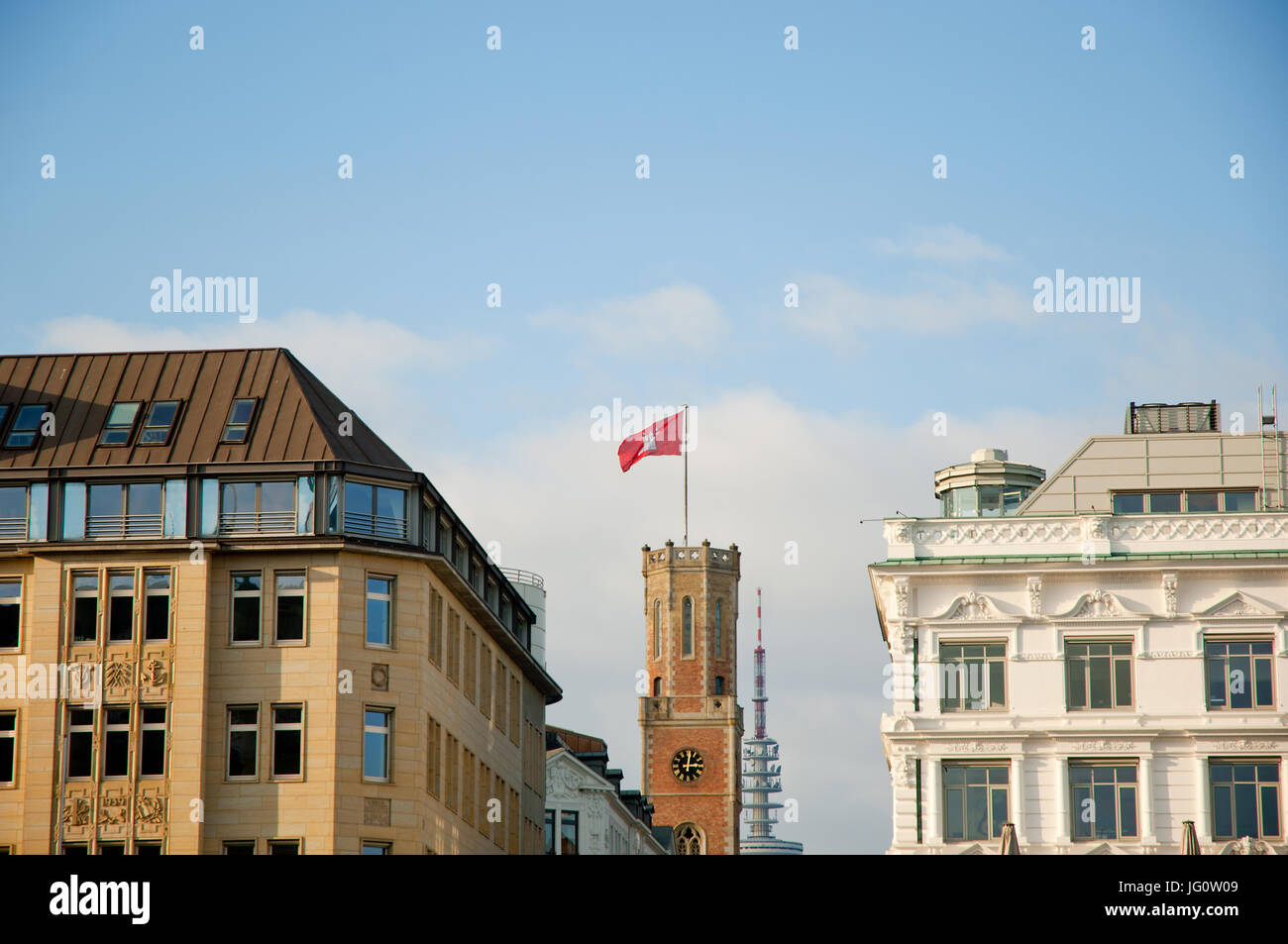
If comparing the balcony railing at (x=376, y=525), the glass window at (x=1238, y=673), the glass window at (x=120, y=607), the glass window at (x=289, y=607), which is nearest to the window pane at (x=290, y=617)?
the glass window at (x=289, y=607)

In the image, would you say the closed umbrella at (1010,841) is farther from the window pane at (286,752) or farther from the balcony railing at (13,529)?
the balcony railing at (13,529)

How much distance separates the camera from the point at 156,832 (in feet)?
177

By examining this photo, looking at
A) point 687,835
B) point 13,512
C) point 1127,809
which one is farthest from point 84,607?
point 687,835

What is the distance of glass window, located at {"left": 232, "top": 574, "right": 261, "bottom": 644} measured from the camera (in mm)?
56094

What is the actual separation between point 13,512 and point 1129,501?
3227 centimetres

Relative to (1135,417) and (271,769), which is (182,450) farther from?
(1135,417)

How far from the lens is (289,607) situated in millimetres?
56406

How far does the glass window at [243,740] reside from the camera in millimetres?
54875

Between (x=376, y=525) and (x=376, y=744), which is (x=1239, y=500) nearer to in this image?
(x=376, y=525)

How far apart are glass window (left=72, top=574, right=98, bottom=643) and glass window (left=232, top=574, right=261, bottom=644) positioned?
388cm

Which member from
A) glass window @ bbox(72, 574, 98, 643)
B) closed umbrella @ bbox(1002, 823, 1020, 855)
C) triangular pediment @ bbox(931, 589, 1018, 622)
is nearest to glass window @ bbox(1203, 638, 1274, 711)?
triangular pediment @ bbox(931, 589, 1018, 622)

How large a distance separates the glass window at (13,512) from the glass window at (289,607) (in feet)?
25.0
